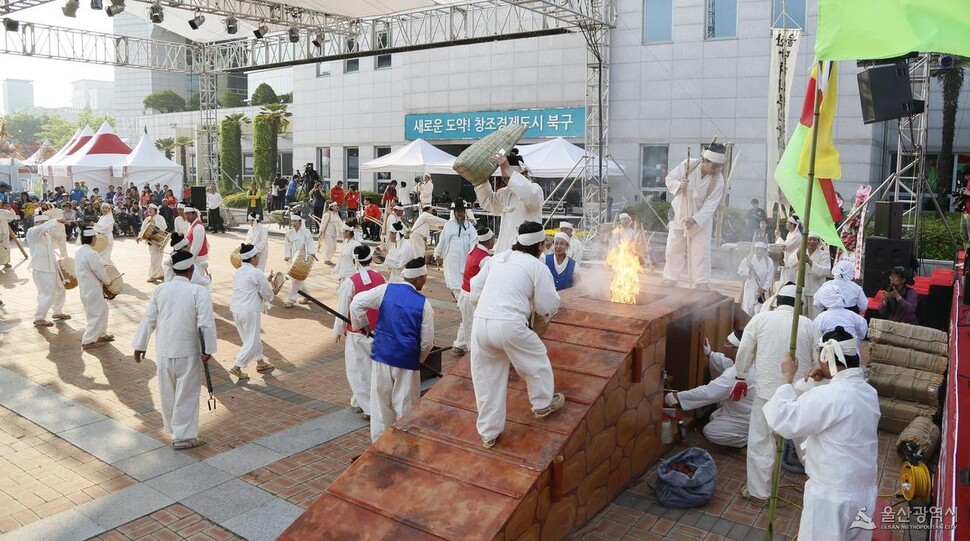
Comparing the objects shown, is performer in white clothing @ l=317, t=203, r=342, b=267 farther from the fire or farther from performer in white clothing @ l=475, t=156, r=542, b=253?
the fire

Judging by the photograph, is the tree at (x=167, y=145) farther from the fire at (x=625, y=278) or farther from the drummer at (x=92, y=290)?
the fire at (x=625, y=278)

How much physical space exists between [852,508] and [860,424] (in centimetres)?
51

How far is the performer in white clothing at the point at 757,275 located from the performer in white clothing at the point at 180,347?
7372mm

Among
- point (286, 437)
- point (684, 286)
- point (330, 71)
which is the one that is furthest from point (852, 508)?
point (330, 71)

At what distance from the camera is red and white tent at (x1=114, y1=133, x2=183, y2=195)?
27844 mm

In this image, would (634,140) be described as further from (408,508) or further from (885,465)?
(408,508)

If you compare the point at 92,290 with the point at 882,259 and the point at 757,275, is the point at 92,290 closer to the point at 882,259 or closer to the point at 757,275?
the point at 757,275

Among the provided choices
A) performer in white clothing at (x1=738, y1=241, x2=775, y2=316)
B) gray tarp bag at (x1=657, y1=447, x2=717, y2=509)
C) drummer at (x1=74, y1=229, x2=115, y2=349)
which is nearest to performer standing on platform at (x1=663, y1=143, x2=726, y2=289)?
performer in white clothing at (x1=738, y1=241, x2=775, y2=316)

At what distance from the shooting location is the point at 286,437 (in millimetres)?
6965

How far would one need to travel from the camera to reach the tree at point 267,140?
36.7 metres

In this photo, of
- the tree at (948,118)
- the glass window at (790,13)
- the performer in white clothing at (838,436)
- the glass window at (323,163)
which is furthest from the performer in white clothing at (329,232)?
the tree at (948,118)

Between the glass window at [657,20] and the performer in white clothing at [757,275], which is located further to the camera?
the glass window at [657,20]

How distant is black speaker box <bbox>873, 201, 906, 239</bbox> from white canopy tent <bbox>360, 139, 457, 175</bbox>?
37.9 ft

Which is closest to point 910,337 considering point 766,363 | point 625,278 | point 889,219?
point 766,363
